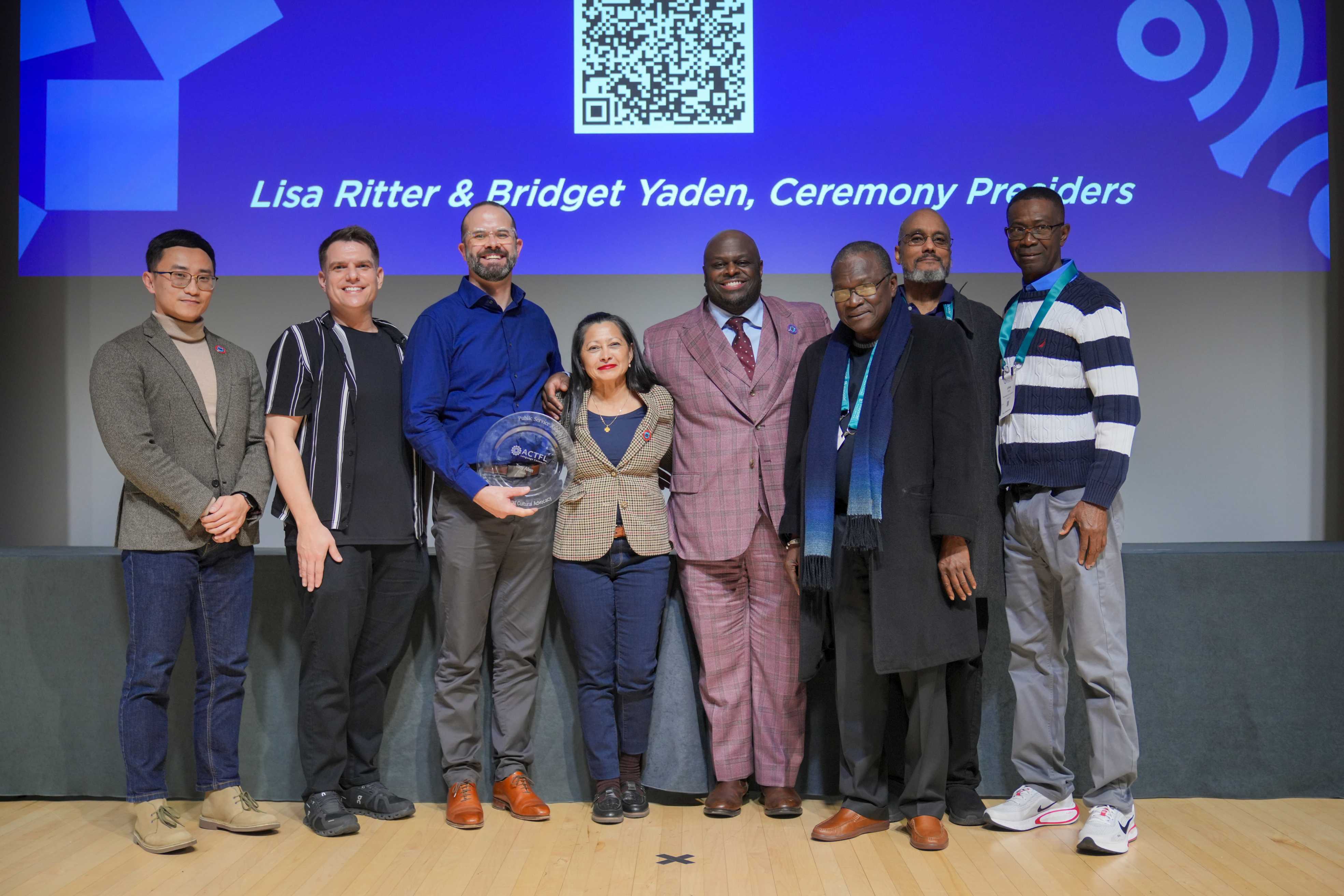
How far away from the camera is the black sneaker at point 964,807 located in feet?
9.20

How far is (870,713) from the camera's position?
271 centimetres

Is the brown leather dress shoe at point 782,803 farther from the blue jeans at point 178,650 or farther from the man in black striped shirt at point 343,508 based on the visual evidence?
the blue jeans at point 178,650

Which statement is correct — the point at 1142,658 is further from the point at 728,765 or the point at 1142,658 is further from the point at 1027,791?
the point at 728,765

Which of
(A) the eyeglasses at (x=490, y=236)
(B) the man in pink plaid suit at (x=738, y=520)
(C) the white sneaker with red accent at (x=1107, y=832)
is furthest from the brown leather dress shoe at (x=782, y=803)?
(A) the eyeglasses at (x=490, y=236)

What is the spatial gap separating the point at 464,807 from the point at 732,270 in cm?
174

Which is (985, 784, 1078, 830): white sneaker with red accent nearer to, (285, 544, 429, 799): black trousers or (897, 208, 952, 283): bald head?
(897, 208, 952, 283): bald head

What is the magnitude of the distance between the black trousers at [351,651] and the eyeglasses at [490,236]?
0.91m

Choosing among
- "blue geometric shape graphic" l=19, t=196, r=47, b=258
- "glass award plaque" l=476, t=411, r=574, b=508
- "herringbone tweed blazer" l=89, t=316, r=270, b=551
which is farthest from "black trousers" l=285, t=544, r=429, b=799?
"blue geometric shape graphic" l=19, t=196, r=47, b=258

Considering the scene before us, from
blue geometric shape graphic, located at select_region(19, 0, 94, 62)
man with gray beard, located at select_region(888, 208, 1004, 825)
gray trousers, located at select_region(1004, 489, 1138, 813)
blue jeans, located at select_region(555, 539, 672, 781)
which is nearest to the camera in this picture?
gray trousers, located at select_region(1004, 489, 1138, 813)

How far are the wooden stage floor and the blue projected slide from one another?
2.25m

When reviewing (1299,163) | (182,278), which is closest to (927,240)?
(182,278)

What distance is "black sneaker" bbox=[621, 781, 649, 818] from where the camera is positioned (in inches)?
115

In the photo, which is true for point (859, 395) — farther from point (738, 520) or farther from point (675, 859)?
point (675, 859)

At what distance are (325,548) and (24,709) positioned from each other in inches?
50.3
